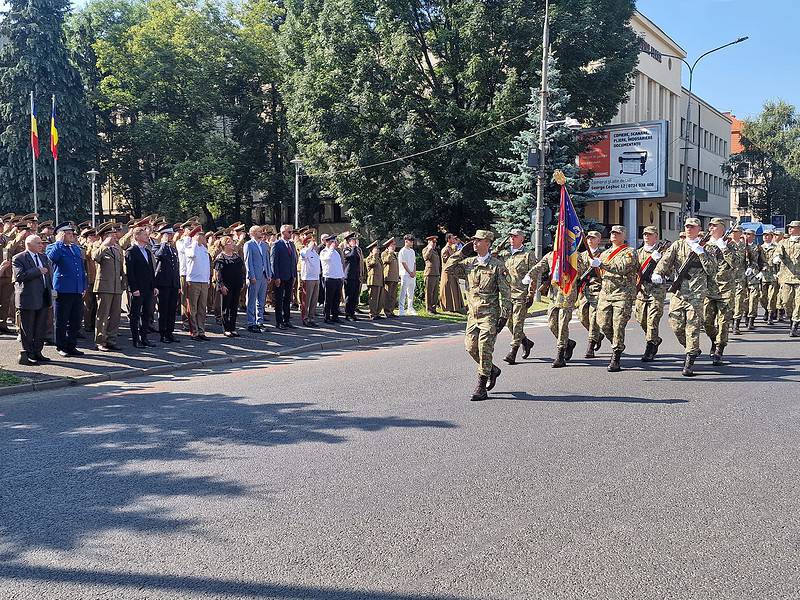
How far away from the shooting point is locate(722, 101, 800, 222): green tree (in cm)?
6656

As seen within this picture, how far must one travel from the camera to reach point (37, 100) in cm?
4178

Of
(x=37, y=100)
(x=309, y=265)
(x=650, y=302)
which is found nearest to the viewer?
(x=650, y=302)

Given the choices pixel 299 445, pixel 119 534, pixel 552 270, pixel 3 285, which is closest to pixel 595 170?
pixel 552 270

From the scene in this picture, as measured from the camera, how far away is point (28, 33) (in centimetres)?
4216

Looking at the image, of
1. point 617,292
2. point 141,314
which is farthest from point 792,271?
point 141,314

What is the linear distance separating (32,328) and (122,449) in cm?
582

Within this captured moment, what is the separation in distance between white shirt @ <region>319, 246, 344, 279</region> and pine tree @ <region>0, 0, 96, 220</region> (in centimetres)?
3077

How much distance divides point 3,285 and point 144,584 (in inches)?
491

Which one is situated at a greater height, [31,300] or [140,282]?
[140,282]

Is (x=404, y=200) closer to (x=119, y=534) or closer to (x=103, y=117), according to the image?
(x=103, y=117)

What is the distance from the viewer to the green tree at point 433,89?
31.2 metres

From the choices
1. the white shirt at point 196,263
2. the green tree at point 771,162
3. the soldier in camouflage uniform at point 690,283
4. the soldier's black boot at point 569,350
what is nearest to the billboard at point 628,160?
the white shirt at point 196,263

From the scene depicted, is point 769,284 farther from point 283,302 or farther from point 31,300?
point 31,300

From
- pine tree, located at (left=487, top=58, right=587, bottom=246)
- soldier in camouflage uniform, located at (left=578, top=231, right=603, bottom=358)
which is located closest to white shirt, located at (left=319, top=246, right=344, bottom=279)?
soldier in camouflage uniform, located at (left=578, top=231, right=603, bottom=358)
